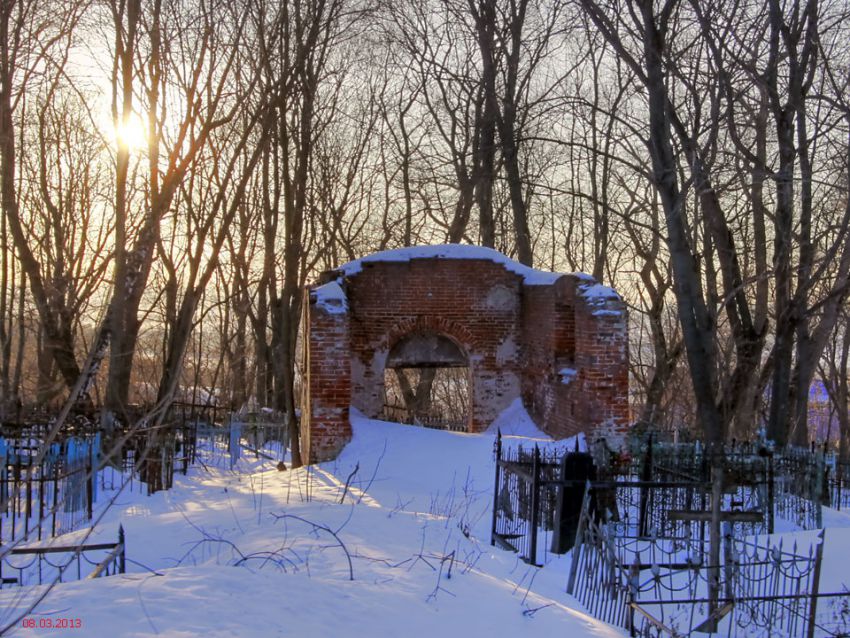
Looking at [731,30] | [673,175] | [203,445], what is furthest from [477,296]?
[203,445]

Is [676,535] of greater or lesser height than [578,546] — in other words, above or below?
below

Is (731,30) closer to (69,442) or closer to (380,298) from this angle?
(380,298)

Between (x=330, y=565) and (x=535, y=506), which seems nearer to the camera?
(x=330, y=565)

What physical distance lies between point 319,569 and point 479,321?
822 centimetres

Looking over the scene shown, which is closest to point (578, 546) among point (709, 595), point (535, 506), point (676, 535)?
point (535, 506)

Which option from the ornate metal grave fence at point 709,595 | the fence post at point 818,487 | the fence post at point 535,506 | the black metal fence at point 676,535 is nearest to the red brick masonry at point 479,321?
the black metal fence at point 676,535

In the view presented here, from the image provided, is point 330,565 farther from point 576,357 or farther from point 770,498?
point 576,357

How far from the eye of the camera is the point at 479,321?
1370 cm

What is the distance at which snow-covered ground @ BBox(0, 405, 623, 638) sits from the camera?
15.3 feet

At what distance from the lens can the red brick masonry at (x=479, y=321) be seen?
495 inches

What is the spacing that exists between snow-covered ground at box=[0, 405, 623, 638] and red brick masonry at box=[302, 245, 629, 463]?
7.66ft

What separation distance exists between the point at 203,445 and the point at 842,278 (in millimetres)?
12201
